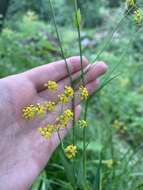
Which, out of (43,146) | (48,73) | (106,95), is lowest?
(106,95)

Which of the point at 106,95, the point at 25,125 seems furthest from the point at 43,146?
the point at 106,95

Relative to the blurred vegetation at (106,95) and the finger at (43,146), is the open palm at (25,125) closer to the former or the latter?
the finger at (43,146)

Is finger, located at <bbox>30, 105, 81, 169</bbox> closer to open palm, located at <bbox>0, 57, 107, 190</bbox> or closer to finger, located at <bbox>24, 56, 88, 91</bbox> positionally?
open palm, located at <bbox>0, 57, 107, 190</bbox>

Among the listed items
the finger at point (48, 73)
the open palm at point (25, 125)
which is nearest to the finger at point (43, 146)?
the open palm at point (25, 125)

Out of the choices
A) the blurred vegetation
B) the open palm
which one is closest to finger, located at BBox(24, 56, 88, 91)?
the open palm

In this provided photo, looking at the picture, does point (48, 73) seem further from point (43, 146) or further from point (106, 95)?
point (106, 95)
